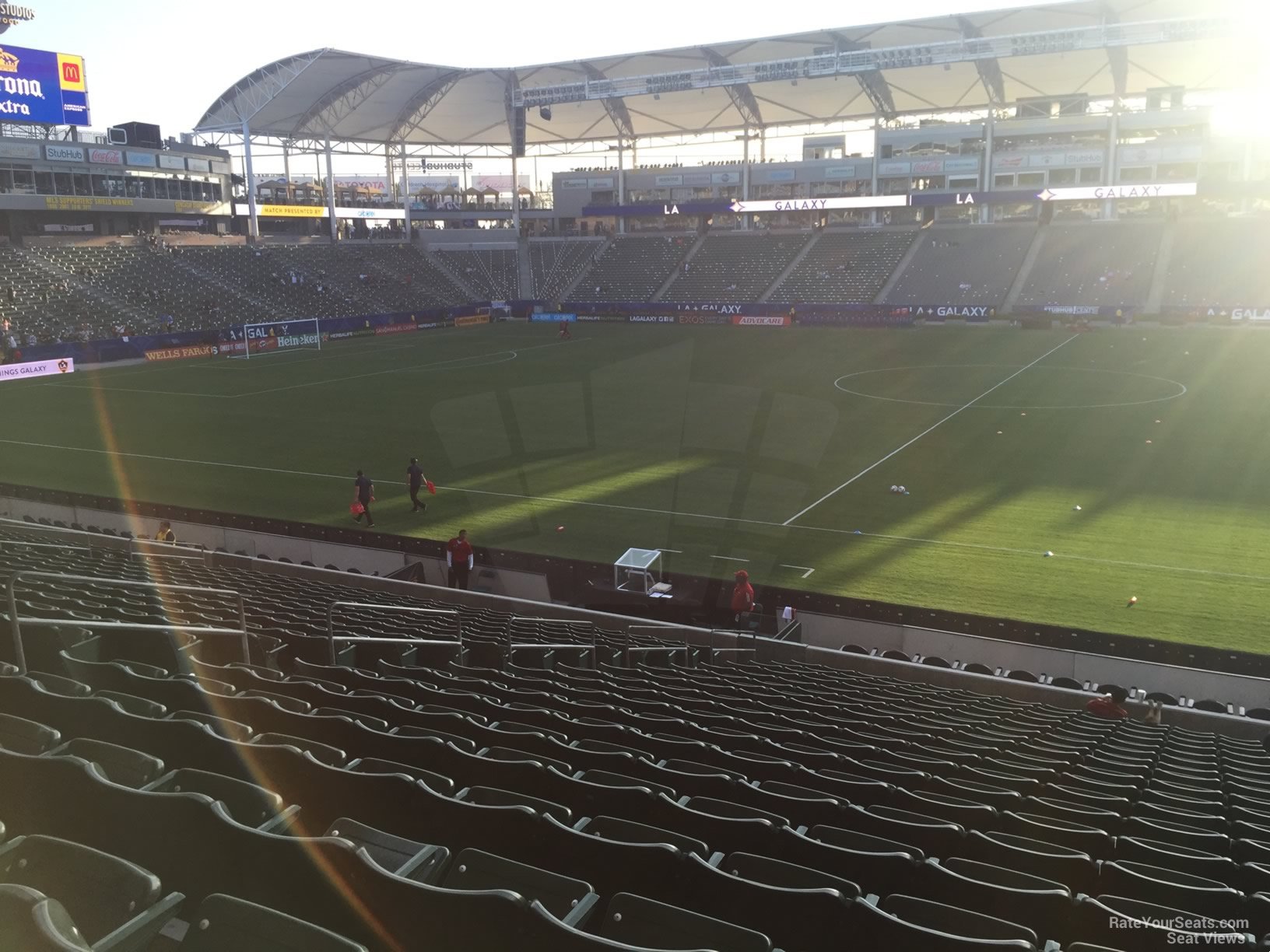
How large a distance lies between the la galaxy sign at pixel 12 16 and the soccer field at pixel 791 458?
886 inches

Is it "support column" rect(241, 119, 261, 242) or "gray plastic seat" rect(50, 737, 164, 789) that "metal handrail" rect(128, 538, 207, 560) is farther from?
"support column" rect(241, 119, 261, 242)

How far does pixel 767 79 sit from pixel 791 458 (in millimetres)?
45112

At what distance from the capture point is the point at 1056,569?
20281mm

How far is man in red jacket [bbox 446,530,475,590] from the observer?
1869 cm

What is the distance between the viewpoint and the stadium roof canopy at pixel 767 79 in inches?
2422

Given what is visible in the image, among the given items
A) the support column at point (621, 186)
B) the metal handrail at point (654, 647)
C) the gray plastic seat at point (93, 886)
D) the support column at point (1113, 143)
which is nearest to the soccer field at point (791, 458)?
the metal handrail at point (654, 647)

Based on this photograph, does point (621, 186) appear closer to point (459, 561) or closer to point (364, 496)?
point (364, 496)

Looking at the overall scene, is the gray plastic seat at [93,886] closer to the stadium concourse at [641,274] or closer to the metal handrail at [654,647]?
the metal handrail at [654,647]

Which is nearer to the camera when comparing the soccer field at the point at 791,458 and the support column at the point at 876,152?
the soccer field at the point at 791,458

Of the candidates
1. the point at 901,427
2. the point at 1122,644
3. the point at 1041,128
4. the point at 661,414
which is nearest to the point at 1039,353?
the point at 901,427

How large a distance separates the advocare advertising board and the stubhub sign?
59.6 feet

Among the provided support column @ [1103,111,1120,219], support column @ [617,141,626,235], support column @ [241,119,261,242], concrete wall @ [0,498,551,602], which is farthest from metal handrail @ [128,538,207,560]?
support column @ [617,141,626,235]

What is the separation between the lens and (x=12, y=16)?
5522 centimetres

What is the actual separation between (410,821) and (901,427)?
107 ft
